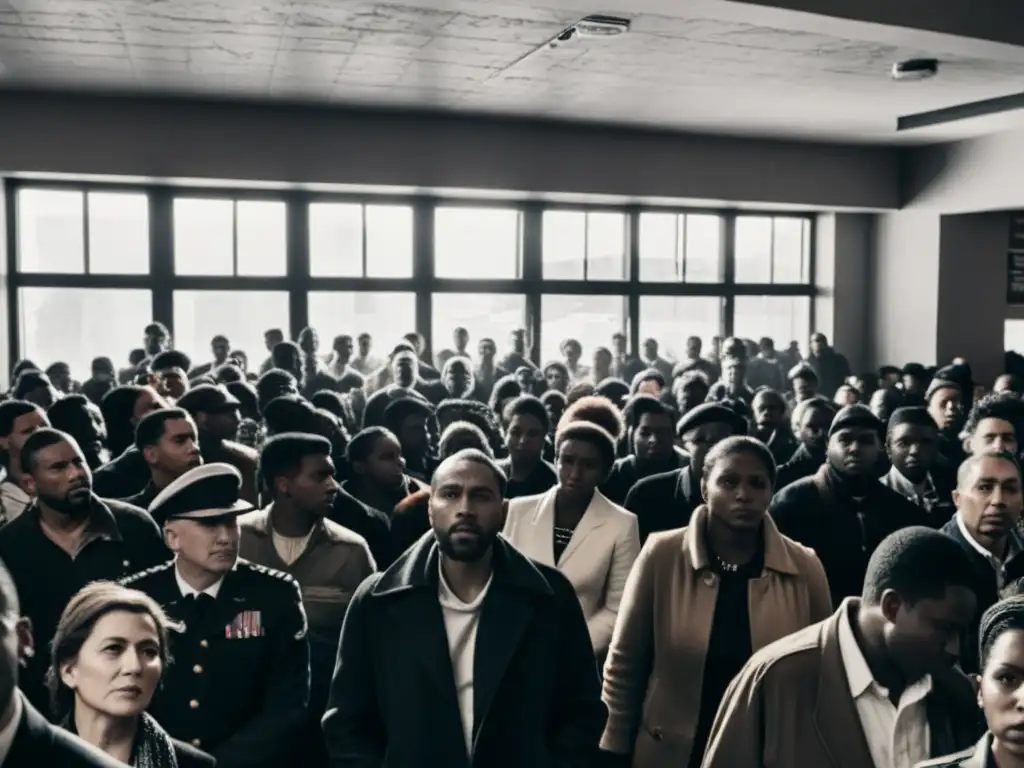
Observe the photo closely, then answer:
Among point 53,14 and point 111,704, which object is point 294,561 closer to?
point 111,704

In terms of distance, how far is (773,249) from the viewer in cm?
1450

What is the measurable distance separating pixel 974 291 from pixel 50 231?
11.5m

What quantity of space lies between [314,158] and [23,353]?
404cm

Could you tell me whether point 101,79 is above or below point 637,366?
above

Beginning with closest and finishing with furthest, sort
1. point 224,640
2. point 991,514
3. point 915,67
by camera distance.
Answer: point 224,640 < point 991,514 < point 915,67

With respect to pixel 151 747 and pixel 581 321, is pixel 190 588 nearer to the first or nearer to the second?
pixel 151 747

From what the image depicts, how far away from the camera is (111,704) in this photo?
2.20 metres

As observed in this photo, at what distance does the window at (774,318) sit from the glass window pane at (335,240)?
538 cm

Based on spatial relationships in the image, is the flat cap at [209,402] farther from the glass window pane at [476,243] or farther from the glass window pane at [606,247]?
the glass window pane at [606,247]

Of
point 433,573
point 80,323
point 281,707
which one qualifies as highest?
point 80,323

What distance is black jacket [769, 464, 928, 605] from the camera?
4059 millimetres

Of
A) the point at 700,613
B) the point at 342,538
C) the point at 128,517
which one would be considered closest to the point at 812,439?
the point at 700,613

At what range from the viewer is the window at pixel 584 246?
13312 millimetres

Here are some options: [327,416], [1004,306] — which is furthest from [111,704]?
[1004,306]
